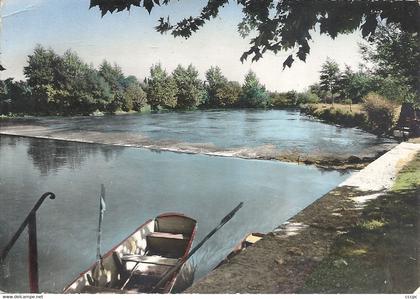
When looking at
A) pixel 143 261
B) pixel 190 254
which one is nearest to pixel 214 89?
pixel 190 254

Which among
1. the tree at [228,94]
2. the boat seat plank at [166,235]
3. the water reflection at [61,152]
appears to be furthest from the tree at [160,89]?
the boat seat plank at [166,235]

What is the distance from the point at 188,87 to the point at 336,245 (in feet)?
9.67

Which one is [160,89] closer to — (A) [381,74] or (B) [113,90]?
(B) [113,90]

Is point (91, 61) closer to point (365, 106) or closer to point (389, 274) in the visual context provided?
point (365, 106)

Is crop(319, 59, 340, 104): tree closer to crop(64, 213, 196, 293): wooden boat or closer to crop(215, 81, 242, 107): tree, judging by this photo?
crop(215, 81, 242, 107): tree

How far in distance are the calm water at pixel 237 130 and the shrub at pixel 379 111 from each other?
286mm

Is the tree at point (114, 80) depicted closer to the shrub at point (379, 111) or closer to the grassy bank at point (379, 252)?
the shrub at point (379, 111)

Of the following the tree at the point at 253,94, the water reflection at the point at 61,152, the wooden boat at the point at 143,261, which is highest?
the tree at the point at 253,94

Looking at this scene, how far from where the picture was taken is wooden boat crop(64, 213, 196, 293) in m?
4.09

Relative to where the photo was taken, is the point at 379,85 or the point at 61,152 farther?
the point at 61,152

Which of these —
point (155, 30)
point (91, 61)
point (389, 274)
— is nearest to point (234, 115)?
point (155, 30)

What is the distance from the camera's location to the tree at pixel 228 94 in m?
5.61

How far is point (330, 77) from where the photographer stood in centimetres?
520

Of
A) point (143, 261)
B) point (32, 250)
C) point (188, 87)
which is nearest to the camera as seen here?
point (32, 250)
